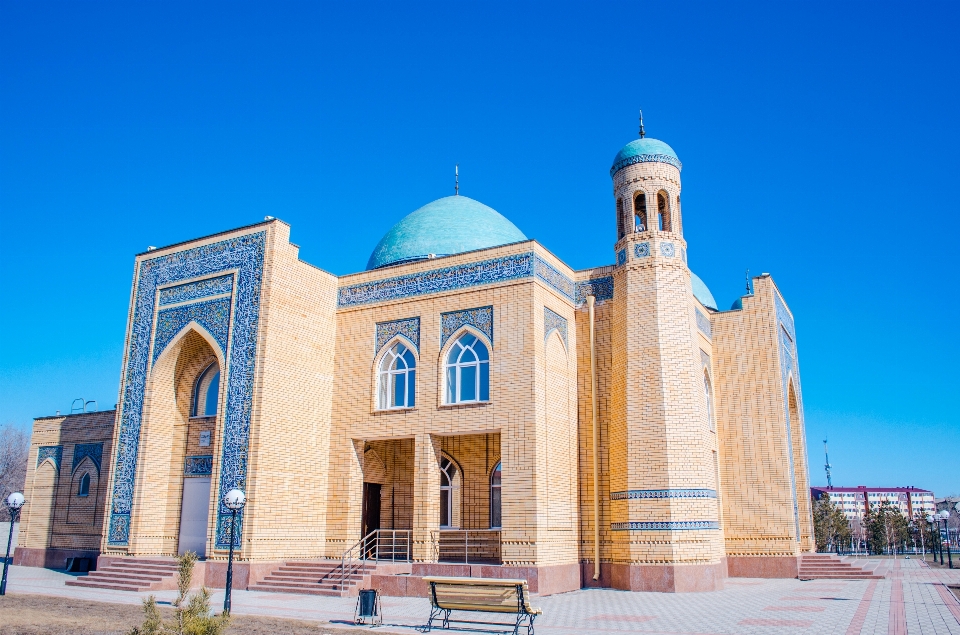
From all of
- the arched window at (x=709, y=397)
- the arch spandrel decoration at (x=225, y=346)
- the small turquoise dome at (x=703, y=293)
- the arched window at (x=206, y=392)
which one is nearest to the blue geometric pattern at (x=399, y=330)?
the arch spandrel decoration at (x=225, y=346)

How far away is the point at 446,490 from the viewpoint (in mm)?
17047

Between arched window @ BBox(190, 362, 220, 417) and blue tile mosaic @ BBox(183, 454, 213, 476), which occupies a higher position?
arched window @ BBox(190, 362, 220, 417)

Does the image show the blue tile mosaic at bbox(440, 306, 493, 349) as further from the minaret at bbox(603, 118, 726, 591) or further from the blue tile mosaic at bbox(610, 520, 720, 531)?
the blue tile mosaic at bbox(610, 520, 720, 531)

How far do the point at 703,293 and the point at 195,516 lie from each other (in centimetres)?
1386

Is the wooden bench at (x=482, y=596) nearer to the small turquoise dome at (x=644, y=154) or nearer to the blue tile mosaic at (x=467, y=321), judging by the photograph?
the blue tile mosaic at (x=467, y=321)

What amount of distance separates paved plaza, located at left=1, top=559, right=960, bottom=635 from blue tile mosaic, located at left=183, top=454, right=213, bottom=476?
2.92 m

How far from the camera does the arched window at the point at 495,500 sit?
1664 centimetres

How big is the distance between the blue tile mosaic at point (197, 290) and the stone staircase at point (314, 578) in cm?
567

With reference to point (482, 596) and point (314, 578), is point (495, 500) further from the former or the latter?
point (482, 596)

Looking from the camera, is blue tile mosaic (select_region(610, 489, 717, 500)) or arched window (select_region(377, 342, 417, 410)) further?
arched window (select_region(377, 342, 417, 410))

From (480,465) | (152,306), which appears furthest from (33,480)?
(480,465)

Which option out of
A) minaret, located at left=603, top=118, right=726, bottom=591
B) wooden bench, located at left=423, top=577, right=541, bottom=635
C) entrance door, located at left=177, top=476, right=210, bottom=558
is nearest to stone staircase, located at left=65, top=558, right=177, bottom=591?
entrance door, located at left=177, top=476, right=210, bottom=558

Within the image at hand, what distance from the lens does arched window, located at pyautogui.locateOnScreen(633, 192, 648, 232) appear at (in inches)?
678

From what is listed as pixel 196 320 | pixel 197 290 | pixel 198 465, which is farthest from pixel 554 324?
pixel 198 465
